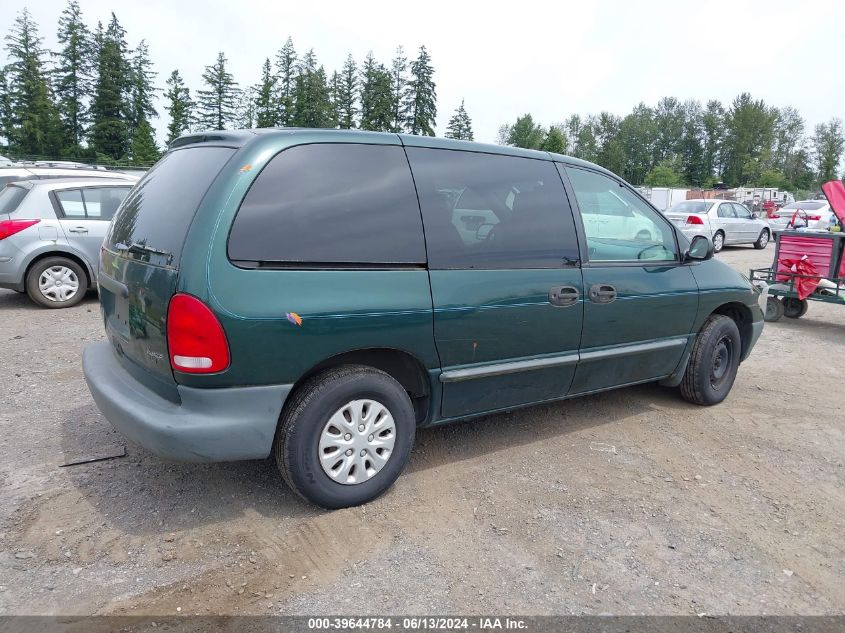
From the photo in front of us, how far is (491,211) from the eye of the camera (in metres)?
3.77

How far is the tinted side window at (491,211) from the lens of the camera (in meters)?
3.52

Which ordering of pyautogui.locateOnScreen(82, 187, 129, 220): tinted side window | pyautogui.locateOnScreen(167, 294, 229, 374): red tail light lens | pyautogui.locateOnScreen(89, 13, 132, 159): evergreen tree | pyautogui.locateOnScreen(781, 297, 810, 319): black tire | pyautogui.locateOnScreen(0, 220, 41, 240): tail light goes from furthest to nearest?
pyautogui.locateOnScreen(89, 13, 132, 159): evergreen tree → pyautogui.locateOnScreen(781, 297, 810, 319): black tire → pyautogui.locateOnScreen(82, 187, 129, 220): tinted side window → pyautogui.locateOnScreen(0, 220, 41, 240): tail light → pyautogui.locateOnScreen(167, 294, 229, 374): red tail light lens

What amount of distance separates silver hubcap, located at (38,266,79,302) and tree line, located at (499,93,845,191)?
312 feet

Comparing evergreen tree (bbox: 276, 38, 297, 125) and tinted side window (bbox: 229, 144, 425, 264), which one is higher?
evergreen tree (bbox: 276, 38, 297, 125)

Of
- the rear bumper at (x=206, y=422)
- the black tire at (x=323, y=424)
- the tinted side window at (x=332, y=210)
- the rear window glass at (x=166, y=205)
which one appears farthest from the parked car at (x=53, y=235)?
the black tire at (x=323, y=424)

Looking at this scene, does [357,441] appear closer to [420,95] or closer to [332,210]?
[332,210]

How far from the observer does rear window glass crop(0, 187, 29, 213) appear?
8172mm

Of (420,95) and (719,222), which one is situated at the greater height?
(420,95)

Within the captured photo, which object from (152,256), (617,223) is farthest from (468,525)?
(617,223)

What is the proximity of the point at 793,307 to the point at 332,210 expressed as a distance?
329 inches

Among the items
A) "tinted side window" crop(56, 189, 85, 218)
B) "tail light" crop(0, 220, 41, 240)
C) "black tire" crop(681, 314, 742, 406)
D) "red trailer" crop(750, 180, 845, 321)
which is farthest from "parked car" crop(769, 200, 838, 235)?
"tail light" crop(0, 220, 41, 240)

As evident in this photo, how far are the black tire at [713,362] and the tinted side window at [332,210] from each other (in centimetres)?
266

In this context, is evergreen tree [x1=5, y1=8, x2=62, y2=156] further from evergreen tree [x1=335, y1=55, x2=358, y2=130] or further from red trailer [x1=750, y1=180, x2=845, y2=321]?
red trailer [x1=750, y1=180, x2=845, y2=321]

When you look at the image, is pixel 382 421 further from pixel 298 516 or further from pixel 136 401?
pixel 136 401
